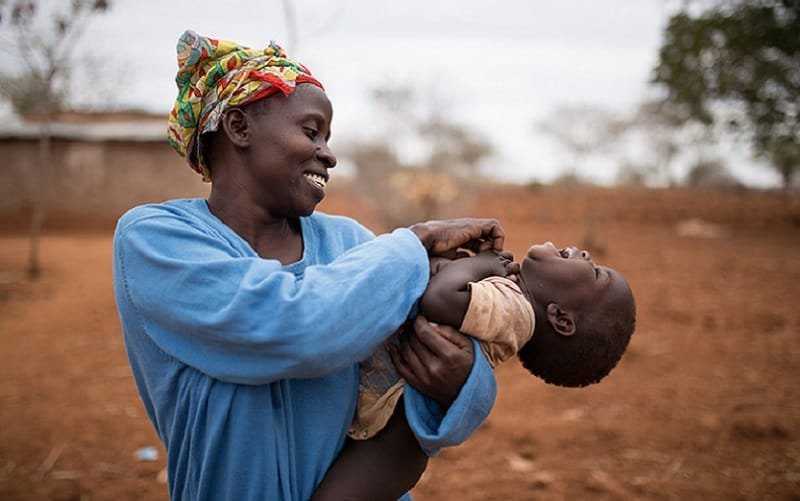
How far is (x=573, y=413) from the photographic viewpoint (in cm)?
497

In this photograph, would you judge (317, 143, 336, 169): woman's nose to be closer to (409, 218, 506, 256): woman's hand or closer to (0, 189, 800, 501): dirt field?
(409, 218, 506, 256): woman's hand

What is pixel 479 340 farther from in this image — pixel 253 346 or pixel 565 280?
pixel 253 346

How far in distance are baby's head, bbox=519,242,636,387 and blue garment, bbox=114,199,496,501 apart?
366mm

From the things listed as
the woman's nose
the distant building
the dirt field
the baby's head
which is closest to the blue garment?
the woman's nose

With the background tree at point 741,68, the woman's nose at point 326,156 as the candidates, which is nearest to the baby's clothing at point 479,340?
the woman's nose at point 326,156

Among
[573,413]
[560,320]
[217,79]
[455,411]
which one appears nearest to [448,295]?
[455,411]

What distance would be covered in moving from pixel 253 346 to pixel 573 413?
13.6ft

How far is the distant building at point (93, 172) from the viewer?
17406mm

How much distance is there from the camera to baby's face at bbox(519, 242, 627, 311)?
1.85m

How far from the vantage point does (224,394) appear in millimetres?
1463

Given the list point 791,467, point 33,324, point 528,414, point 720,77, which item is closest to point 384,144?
point 720,77

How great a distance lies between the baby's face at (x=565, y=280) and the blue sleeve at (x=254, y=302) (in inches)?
20.8

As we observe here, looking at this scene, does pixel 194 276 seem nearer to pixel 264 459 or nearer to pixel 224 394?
pixel 224 394

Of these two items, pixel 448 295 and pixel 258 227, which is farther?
pixel 258 227
